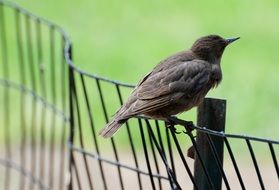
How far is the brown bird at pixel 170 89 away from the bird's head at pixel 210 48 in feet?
0.31

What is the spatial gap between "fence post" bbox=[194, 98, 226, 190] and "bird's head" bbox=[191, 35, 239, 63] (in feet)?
3.10

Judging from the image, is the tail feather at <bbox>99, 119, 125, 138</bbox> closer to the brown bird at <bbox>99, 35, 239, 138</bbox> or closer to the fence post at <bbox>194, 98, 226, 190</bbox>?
the brown bird at <bbox>99, 35, 239, 138</bbox>

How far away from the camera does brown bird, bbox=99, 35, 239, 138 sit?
188 inches

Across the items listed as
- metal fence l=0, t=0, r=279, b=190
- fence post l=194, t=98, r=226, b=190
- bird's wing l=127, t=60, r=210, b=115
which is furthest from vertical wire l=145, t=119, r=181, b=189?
metal fence l=0, t=0, r=279, b=190

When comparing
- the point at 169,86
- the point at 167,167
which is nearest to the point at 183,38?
the point at 169,86

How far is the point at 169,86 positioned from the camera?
488 cm

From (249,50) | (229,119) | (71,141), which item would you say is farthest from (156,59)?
(71,141)

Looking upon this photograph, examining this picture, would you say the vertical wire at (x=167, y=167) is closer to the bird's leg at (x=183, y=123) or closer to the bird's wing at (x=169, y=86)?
the bird's leg at (x=183, y=123)

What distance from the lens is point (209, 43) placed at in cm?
525

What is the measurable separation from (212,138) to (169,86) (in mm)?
683

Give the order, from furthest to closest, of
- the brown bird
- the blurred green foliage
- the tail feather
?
the blurred green foliage, the brown bird, the tail feather

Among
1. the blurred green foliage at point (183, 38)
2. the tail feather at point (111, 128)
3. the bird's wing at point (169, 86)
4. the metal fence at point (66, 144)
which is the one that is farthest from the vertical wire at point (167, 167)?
the blurred green foliage at point (183, 38)

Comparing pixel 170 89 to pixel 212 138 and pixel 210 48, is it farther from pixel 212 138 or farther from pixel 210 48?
pixel 212 138

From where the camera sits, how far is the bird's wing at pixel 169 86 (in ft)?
15.8
